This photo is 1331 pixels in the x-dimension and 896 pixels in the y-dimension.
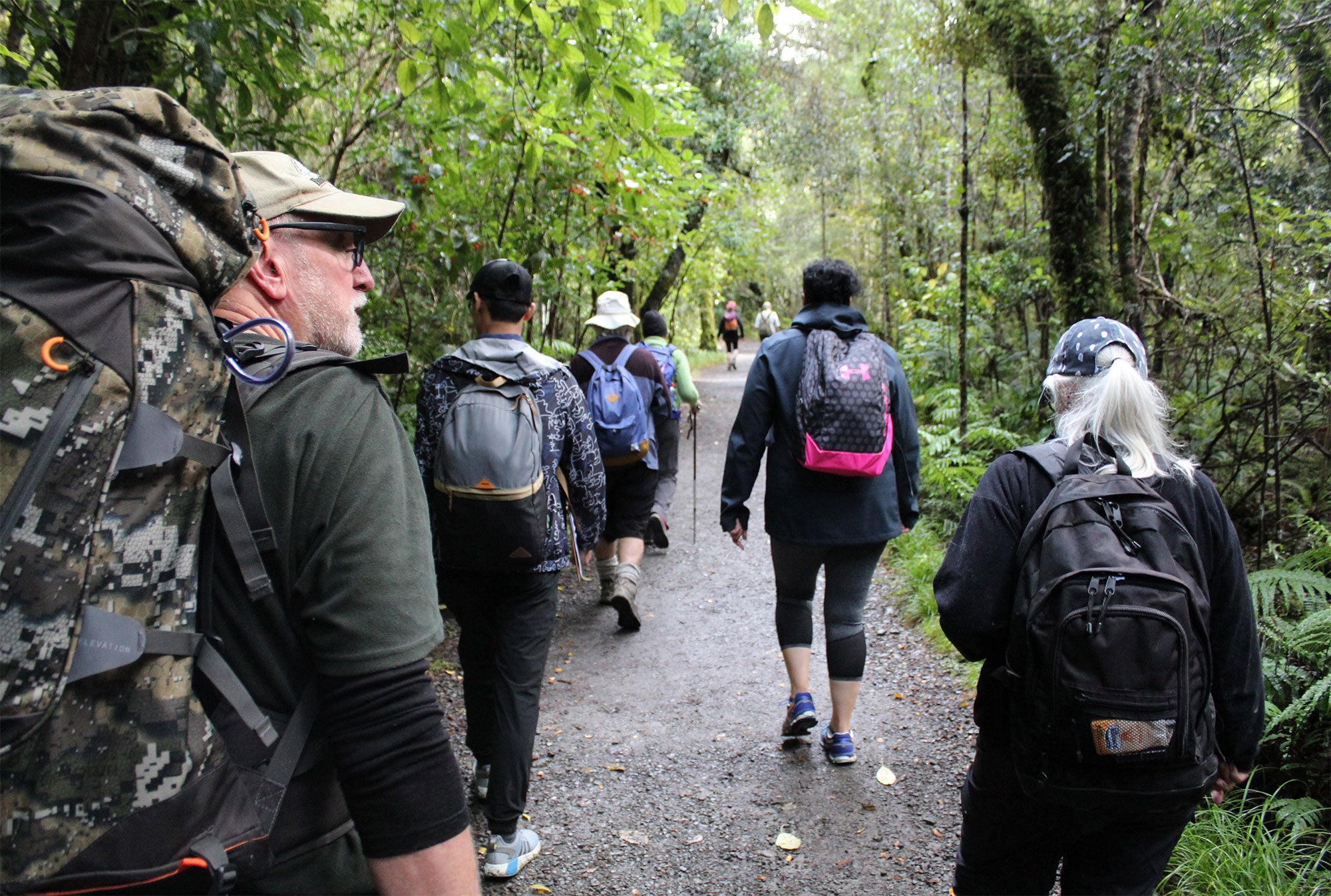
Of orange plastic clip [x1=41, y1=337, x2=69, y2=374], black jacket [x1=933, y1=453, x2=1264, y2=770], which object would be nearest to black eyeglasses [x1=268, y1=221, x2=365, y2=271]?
orange plastic clip [x1=41, y1=337, x2=69, y2=374]

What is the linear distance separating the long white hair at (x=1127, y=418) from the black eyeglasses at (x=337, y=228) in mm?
Result: 1857

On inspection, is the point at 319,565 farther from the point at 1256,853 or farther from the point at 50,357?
the point at 1256,853

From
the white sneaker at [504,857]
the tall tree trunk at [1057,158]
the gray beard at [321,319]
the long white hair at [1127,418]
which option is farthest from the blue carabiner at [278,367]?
the tall tree trunk at [1057,158]

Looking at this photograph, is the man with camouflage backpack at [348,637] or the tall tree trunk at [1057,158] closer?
the man with camouflage backpack at [348,637]

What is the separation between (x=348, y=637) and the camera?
132cm

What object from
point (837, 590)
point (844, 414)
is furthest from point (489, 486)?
point (837, 590)

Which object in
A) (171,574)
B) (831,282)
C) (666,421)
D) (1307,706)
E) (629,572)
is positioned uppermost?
(831,282)

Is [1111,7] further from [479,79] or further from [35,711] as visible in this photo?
[35,711]

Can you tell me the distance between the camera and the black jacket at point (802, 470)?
410 centimetres

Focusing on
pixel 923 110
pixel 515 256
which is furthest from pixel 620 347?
pixel 923 110

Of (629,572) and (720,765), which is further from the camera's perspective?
(629,572)

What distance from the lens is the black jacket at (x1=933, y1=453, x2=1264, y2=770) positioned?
2.22 metres

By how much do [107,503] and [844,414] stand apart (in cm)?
329

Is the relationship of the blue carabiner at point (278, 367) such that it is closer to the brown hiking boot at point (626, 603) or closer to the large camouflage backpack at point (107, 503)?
the large camouflage backpack at point (107, 503)
